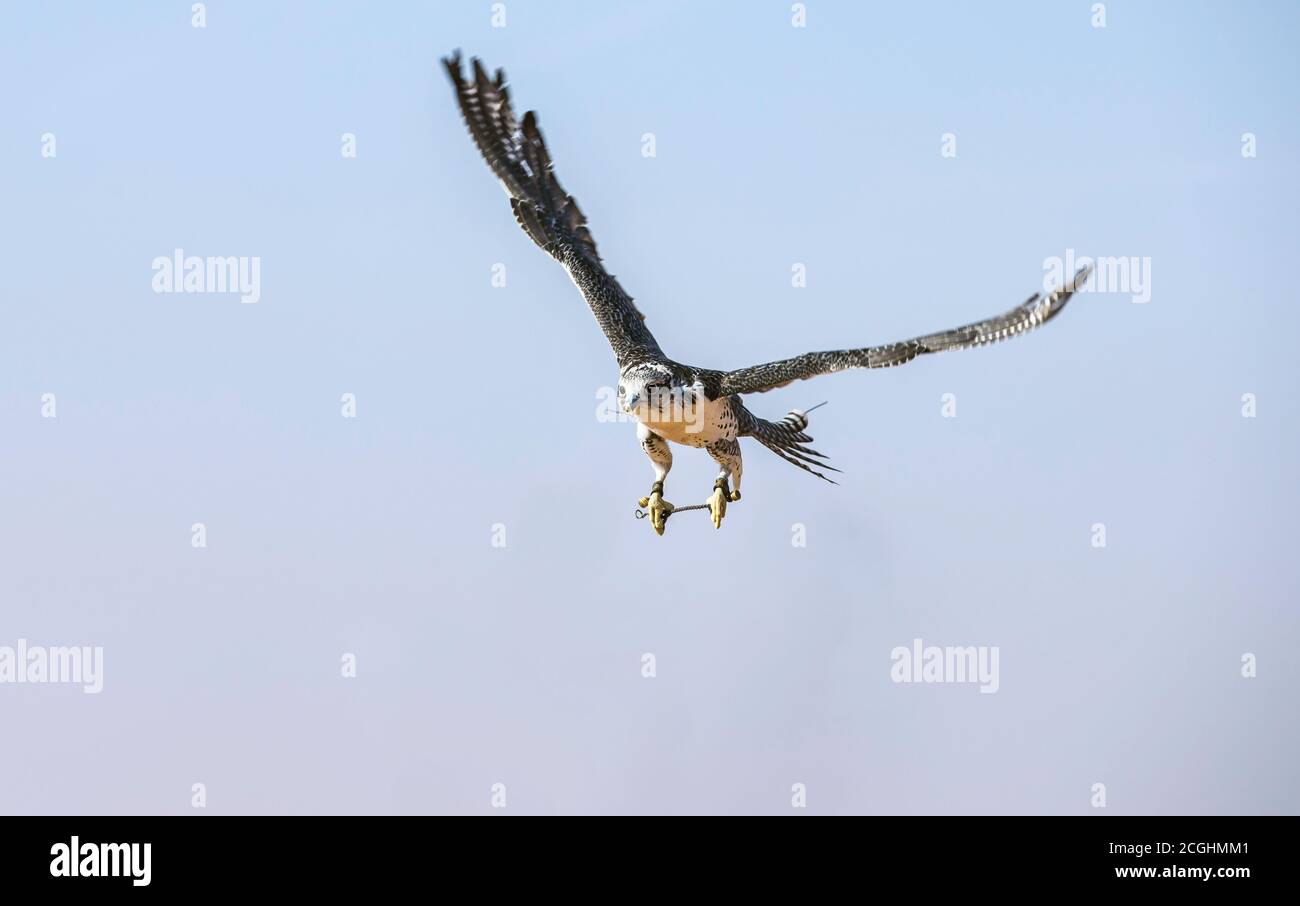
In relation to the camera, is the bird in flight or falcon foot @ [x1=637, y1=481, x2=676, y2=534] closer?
the bird in flight

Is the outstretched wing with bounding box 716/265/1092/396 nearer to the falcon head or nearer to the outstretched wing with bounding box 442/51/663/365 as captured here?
the falcon head

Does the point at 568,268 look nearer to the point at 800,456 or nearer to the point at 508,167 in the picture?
the point at 508,167

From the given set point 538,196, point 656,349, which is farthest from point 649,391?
point 538,196

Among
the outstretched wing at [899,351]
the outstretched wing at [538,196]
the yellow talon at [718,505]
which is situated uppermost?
the outstretched wing at [538,196]

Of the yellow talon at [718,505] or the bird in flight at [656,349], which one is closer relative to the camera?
the bird in flight at [656,349]

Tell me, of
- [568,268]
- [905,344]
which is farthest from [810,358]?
[568,268]

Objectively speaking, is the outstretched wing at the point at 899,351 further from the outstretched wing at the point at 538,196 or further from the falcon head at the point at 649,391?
the outstretched wing at the point at 538,196

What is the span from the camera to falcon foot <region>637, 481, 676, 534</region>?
3372 cm

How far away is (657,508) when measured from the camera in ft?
111

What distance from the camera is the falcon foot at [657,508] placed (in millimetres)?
33719

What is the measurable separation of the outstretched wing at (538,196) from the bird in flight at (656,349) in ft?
0.05

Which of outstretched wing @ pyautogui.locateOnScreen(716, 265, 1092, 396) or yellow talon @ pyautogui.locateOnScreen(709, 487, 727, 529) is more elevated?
Answer: outstretched wing @ pyautogui.locateOnScreen(716, 265, 1092, 396)

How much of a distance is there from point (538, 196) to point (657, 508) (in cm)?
546

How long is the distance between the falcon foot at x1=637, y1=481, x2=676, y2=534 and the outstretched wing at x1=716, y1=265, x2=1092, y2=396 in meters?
3.08
